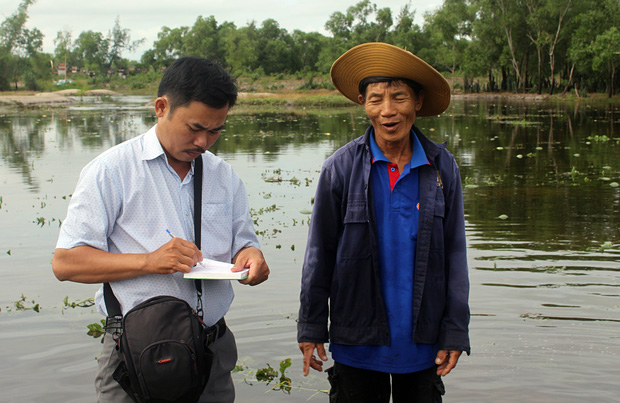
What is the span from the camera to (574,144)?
16.1 meters

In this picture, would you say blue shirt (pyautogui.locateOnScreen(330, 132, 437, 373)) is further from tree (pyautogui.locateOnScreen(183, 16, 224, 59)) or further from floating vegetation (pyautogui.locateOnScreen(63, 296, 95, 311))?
tree (pyautogui.locateOnScreen(183, 16, 224, 59))

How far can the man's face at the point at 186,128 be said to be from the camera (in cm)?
224

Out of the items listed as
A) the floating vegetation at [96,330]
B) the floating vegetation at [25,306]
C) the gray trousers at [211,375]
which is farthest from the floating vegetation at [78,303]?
the gray trousers at [211,375]

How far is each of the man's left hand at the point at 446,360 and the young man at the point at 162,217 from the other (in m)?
0.74

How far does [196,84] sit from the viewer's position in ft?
7.26

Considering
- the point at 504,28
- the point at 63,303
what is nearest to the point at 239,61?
the point at 504,28

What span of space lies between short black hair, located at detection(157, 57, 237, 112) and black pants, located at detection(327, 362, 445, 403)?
115 cm

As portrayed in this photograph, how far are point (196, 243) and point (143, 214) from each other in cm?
21

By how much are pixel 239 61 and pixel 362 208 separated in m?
80.0

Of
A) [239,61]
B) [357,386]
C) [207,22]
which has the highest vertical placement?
[207,22]

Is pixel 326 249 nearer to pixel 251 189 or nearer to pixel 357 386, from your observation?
pixel 357 386

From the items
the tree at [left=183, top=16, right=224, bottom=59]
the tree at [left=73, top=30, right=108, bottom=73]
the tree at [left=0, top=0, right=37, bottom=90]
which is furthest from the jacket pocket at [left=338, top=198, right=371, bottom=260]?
the tree at [left=73, top=30, right=108, bottom=73]

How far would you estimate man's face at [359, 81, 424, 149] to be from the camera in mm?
2568

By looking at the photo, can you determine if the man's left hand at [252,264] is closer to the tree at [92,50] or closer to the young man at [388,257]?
the young man at [388,257]
